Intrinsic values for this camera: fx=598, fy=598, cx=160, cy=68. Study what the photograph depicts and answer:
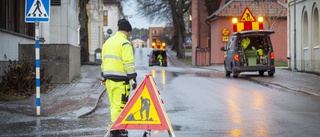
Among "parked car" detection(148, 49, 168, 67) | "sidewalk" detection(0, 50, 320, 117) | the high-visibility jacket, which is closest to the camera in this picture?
the high-visibility jacket

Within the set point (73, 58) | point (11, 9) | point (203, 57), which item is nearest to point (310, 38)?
point (73, 58)

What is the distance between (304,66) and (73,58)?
48.2 feet

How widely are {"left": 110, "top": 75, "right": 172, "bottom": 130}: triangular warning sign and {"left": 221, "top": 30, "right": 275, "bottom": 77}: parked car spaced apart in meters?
17.8

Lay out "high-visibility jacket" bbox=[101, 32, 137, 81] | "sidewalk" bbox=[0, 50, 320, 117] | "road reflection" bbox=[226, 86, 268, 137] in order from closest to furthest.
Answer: "high-visibility jacket" bbox=[101, 32, 137, 81], "road reflection" bbox=[226, 86, 268, 137], "sidewalk" bbox=[0, 50, 320, 117]

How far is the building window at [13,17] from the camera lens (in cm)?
1847

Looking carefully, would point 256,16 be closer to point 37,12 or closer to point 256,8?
point 256,8

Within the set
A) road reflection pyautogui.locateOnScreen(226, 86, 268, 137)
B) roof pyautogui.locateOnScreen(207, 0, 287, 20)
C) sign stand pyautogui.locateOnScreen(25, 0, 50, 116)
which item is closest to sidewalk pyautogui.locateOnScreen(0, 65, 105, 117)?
sign stand pyautogui.locateOnScreen(25, 0, 50, 116)

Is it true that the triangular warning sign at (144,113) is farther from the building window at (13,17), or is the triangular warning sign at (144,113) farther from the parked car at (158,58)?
the parked car at (158,58)

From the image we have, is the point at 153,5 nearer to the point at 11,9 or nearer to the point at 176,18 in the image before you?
the point at 176,18

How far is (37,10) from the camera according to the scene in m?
12.3

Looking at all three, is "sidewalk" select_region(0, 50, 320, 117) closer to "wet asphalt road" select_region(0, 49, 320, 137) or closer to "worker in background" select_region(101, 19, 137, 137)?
"wet asphalt road" select_region(0, 49, 320, 137)

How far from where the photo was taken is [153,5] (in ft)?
212

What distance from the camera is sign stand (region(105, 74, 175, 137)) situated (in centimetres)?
844

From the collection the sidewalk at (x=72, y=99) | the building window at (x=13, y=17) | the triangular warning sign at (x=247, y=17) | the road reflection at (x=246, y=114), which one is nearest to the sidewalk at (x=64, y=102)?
the sidewalk at (x=72, y=99)
